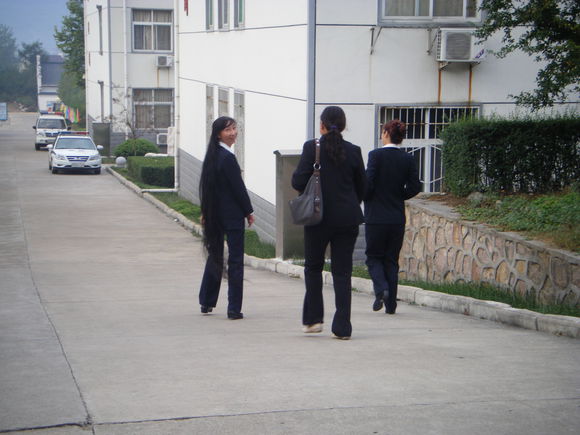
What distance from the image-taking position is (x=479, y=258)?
31.7 feet

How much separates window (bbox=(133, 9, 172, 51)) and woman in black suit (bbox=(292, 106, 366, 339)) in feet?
115

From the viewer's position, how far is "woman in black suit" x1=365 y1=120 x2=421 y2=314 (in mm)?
7824

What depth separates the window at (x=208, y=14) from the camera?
70.7ft

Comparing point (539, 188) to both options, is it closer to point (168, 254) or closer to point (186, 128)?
point (168, 254)

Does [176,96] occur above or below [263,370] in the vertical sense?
above

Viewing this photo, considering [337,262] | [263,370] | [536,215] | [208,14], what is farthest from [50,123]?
[263,370]

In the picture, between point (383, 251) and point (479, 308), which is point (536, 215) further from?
point (383, 251)

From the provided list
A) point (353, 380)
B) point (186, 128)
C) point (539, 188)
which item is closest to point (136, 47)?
point (186, 128)

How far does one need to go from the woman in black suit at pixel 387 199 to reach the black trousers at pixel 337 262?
1.33m

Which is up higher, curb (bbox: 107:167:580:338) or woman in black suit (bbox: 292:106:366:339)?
woman in black suit (bbox: 292:106:366:339)

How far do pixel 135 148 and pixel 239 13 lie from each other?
19528 millimetres

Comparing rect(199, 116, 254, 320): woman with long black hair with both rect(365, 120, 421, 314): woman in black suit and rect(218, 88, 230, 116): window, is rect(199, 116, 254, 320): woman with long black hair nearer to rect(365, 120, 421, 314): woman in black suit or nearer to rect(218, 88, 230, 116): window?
rect(365, 120, 421, 314): woman in black suit

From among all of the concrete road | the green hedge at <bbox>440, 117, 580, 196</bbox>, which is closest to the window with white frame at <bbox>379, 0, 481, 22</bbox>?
the green hedge at <bbox>440, 117, 580, 196</bbox>

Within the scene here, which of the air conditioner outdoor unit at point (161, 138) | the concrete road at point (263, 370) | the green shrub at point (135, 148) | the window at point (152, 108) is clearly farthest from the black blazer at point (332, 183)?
the window at point (152, 108)
